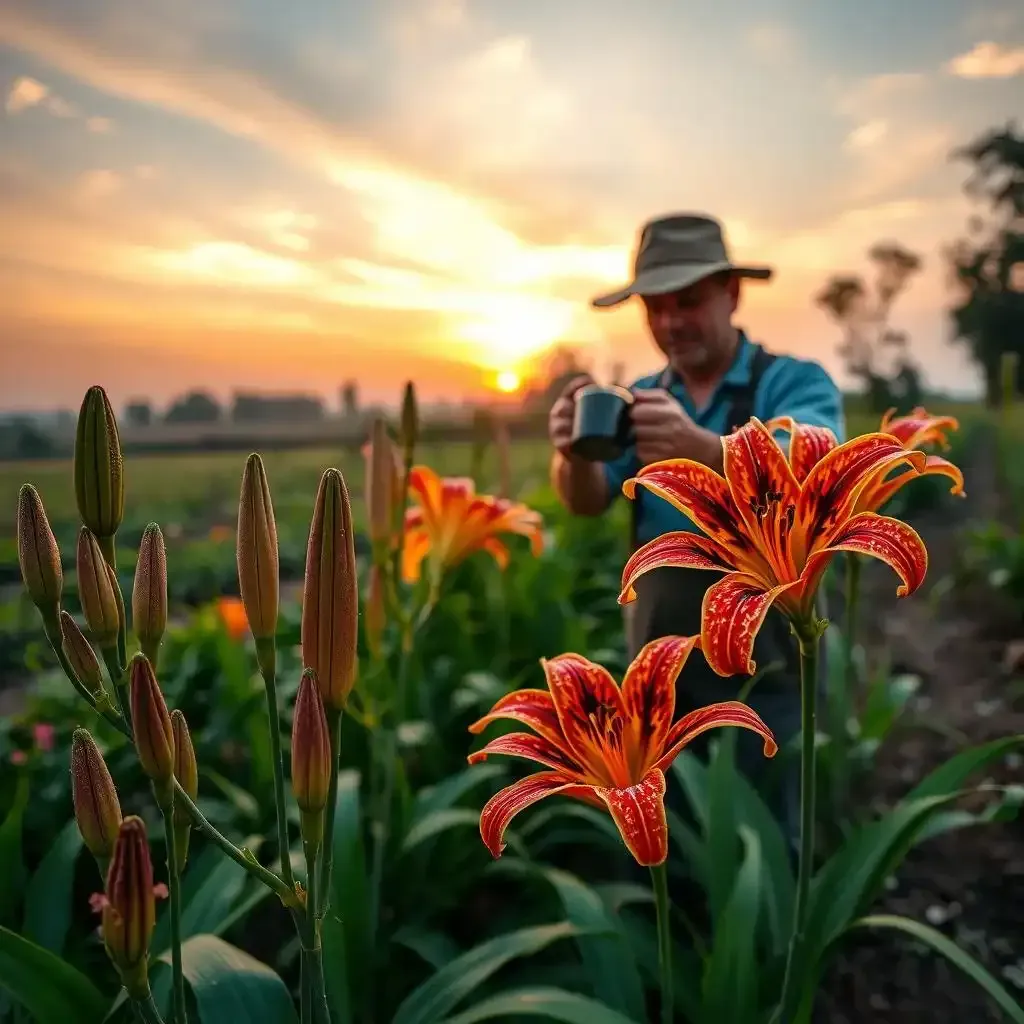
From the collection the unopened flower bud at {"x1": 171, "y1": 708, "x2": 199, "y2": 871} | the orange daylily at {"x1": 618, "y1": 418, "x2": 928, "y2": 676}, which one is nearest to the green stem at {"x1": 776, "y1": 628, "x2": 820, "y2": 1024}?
the orange daylily at {"x1": 618, "y1": 418, "x2": 928, "y2": 676}

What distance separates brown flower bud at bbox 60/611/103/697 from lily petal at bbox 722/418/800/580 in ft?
1.80

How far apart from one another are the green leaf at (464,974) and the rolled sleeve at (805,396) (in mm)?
836

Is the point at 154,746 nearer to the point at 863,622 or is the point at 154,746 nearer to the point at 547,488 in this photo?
the point at 547,488

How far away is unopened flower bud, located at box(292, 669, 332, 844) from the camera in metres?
0.59

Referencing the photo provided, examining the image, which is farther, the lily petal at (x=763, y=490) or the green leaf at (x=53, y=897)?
the green leaf at (x=53, y=897)

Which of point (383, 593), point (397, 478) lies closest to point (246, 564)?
point (397, 478)

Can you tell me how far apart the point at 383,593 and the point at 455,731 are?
81 centimetres

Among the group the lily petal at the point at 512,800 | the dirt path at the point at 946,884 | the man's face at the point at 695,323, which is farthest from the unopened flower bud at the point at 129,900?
the dirt path at the point at 946,884

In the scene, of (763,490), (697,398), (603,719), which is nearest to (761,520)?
(763,490)

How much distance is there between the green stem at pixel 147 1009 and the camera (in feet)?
1.91

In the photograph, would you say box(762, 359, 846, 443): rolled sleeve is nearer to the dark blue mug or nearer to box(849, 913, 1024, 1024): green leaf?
the dark blue mug

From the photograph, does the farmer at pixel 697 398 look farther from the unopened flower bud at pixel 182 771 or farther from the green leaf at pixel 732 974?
the unopened flower bud at pixel 182 771

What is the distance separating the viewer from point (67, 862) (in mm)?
1177

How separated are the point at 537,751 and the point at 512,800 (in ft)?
0.29
